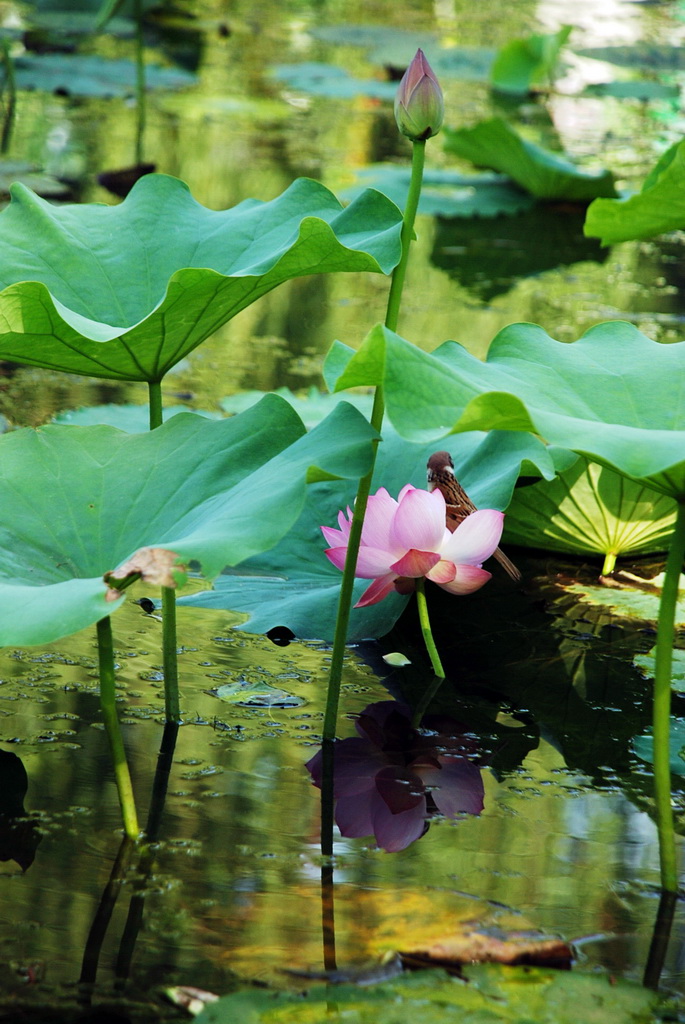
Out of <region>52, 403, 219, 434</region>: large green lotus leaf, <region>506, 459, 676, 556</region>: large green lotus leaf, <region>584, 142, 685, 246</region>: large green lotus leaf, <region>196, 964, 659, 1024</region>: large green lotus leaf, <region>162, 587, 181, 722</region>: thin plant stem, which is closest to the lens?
<region>196, 964, 659, 1024</region>: large green lotus leaf

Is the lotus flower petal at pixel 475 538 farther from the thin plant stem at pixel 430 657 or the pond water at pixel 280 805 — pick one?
the pond water at pixel 280 805

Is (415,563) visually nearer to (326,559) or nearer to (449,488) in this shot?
(449,488)

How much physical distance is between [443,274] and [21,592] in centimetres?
271

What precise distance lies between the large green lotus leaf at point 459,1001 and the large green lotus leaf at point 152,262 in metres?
0.62

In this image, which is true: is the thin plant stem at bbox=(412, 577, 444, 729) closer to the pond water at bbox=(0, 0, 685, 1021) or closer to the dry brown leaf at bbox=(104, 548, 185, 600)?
the pond water at bbox=(0, 0, 685, 1021)

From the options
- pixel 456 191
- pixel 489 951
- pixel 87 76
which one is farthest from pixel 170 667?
pixel 87 76

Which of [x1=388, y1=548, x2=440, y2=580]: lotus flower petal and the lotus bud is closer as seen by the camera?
the lotus bud

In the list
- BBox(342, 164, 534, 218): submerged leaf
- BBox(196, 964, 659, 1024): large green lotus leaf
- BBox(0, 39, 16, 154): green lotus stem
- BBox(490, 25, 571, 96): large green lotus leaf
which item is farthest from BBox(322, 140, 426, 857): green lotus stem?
BBox(490, 25, 571, 96): large green lotus leaf

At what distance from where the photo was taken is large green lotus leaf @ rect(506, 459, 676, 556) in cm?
160

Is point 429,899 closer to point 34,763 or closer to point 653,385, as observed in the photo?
point 34,763

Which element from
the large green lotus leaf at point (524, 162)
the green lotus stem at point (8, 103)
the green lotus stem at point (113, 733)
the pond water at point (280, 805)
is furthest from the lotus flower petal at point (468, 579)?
the green lotus stem at point (8, 103)

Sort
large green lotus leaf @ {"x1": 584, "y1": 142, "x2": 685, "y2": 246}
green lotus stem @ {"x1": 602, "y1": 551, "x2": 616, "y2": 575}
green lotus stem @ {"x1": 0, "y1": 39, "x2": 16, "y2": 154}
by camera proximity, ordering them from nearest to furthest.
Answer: green lotus stem @ {"x1": 602, "y1": 551, "x2": 616, "y2": 575} → large green lotus leaf @ {"x1": 584, "y1": 142, "x2": 685, "y2": 246} → green lotus stem @ {"x1": 0, "y1": 39, "x2": 16, "y2": 154}

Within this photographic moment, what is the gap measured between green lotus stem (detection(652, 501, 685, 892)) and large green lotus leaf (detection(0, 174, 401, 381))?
0.41 meters

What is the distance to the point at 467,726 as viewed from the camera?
4.26ft
